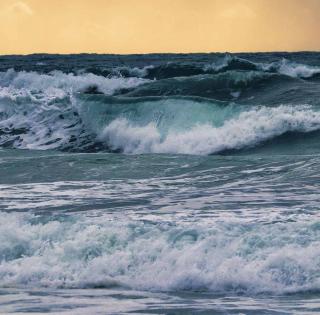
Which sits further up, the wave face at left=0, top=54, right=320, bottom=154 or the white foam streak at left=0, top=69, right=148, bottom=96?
the white foam streak at left=0, top=69, right=148, bottom=96

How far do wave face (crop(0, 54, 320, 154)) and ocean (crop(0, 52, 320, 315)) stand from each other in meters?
0.05

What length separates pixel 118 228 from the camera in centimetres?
981

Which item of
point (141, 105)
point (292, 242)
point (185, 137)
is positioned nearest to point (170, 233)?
point (292, 242)

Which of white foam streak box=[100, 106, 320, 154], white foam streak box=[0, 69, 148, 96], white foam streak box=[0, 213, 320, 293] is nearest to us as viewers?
white foam streak box=[0, 213, 320, 293]

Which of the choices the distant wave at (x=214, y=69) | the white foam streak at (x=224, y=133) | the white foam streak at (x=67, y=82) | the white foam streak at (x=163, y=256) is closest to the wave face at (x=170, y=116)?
the white foam streak at (x=224, y=133)

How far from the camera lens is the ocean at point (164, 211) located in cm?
822

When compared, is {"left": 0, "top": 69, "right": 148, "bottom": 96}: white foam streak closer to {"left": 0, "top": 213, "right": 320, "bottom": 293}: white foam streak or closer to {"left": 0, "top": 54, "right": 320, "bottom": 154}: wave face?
{"left": 0, "top": 54, "right": 320, "bottom": 154}: wave face

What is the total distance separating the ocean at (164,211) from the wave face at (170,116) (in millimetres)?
55

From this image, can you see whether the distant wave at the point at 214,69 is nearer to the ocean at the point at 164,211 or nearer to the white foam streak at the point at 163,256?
the ocean at the point at 164,211

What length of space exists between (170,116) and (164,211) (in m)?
11.1

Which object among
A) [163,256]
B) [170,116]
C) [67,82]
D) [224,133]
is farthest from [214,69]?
[163,256]

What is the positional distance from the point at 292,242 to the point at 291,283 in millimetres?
791

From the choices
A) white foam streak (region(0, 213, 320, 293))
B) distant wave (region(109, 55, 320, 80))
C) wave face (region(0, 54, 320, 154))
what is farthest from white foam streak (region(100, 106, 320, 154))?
distant wave (region(109, 55, 320, 80))

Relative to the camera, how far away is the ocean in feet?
27.0
